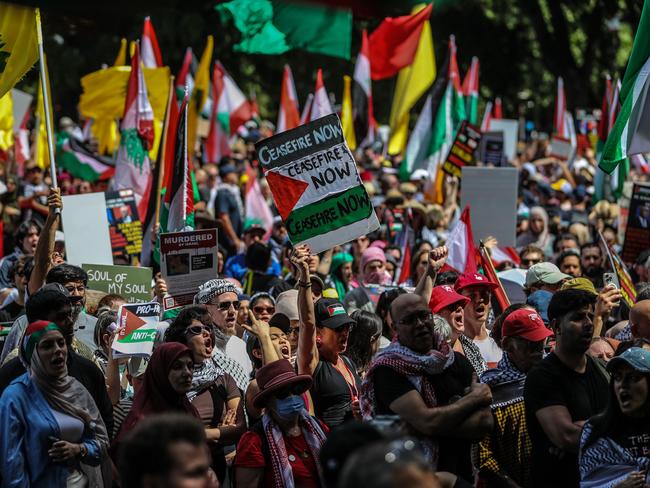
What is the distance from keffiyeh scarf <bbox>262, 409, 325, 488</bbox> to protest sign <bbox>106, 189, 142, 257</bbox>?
207 inches

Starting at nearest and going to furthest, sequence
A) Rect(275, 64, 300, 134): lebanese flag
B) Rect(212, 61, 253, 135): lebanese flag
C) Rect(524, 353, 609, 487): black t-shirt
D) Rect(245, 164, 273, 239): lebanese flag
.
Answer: Rect(524, 353, 609, 487): black t-shirt, Rect(245, 164, 273, 239): lebanese flag, Rect(275, 64, 300, 134): lebanese flag, Rect(212, 61, 253, 135): lebanese flag

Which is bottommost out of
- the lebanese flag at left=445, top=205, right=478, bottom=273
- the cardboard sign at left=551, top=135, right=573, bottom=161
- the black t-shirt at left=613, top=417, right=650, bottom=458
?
the black t-shirt at left=613, top=417, right=650, bottom=458

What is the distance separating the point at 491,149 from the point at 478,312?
9.99 m

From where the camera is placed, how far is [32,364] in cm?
525

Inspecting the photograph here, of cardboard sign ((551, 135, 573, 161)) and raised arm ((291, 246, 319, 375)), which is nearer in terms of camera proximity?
raised arm ((291, 246, 319, 375))

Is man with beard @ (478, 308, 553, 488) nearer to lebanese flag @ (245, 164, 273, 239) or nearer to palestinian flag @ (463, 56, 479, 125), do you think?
lebanese flag @ (245, 164, 273, 239)

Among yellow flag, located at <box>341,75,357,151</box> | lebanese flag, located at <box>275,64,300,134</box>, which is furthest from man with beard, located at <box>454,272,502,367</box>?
lebanese flag, located at <box>275,64,300,134</box>

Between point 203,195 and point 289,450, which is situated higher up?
point 203,195

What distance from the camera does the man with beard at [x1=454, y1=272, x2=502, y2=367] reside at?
7.25 m

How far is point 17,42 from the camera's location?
8.55 m

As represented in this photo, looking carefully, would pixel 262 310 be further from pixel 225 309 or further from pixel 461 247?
pixel 461 247

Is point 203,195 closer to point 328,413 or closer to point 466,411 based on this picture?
point 328,413

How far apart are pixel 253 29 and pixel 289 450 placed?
20.8ft

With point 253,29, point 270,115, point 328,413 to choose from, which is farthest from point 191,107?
point 270,115
